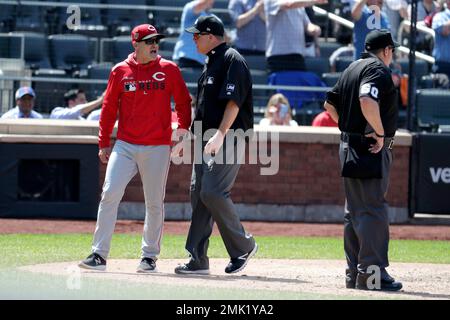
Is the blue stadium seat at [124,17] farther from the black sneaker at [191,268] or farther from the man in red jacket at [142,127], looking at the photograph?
the black sneaker at [191,268]

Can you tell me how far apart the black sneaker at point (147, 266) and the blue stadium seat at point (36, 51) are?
24.6 ft

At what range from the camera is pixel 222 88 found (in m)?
8.60

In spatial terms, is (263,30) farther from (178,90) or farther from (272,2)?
(178,90)

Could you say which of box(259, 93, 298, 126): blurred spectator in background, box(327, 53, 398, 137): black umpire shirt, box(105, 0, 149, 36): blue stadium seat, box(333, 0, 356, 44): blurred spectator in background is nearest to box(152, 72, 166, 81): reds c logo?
box(327, 53, 398, 137): black umpire shirt

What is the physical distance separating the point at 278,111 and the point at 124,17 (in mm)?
3829

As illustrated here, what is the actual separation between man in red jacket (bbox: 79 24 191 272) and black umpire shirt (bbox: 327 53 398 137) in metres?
1.37

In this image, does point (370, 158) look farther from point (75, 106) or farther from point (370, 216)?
point (75, 106)

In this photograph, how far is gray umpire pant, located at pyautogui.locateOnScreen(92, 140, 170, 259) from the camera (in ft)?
28.6

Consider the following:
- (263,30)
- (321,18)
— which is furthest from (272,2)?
(321,18)

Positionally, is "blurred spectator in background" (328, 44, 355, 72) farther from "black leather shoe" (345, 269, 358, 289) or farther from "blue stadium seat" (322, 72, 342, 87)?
"black leather shoe" (345, 269, 358, 289)

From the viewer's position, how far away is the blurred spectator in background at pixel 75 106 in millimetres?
14398

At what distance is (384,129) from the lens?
8.19 m

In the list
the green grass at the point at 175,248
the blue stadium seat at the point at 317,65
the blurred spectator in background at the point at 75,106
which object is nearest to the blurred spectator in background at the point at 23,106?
the blurred spectator in background at the point at 75,106

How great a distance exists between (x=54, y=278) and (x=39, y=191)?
5.40 meters
